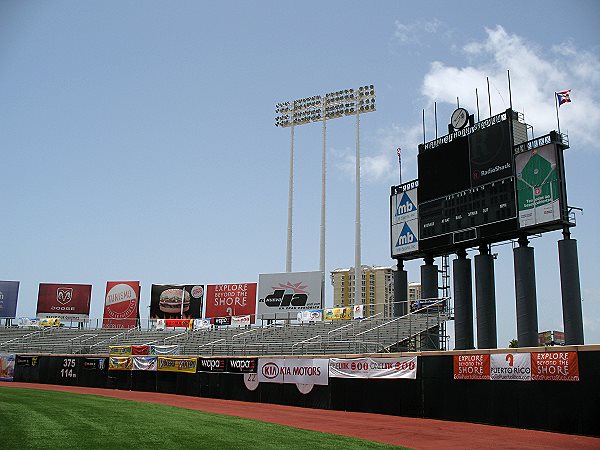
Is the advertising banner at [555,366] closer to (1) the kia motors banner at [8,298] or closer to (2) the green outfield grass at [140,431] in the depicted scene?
(2) the green outfield grass at [140,431]

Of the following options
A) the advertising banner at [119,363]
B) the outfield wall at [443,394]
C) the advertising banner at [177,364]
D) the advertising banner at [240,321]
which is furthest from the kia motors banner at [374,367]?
the advertising banner at [240,321]

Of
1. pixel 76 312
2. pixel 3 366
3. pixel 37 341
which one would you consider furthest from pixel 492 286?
pixel 76 312

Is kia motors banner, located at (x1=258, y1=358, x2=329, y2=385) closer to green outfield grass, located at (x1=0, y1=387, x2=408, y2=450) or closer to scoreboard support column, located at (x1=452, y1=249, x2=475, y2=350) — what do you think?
green outfield grass, located at (x1=0, y1=387, x2=408, y2=450)

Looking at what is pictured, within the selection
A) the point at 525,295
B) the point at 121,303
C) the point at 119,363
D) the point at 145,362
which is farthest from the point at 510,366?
the point at 121,303

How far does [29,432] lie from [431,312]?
2505cm

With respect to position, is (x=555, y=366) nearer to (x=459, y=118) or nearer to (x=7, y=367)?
(x=459, y=118)

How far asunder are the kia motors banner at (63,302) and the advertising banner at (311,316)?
24984 millimetres

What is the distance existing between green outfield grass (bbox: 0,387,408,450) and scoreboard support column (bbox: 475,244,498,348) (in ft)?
51.6

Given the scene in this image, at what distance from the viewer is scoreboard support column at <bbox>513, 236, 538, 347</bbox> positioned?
28.3 m

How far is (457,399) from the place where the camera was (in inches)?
774

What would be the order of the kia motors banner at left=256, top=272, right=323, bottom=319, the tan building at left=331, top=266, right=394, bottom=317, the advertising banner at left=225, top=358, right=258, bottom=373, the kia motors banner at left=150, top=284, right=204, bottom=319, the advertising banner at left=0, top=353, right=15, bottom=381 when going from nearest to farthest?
1. the advertising banner at left=225, top=358, right=258, bottom=373
2. the advertising banner at left=0, top=353, right=15, bottom=381
3. the kia motors banner at left=256, top=272, right=323, bottom=319
4. the kia motors banner at left=150, top=284, right=204, bottom=319
5. the tan building at left=331, top=266, right=394, bottom=317

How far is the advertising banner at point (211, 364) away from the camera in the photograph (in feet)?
100

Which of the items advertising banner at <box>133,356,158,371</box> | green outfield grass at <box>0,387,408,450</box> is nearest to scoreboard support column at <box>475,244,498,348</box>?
green outfield grass at <box>0,387,408,450</box>

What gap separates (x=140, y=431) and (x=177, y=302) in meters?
44.2
